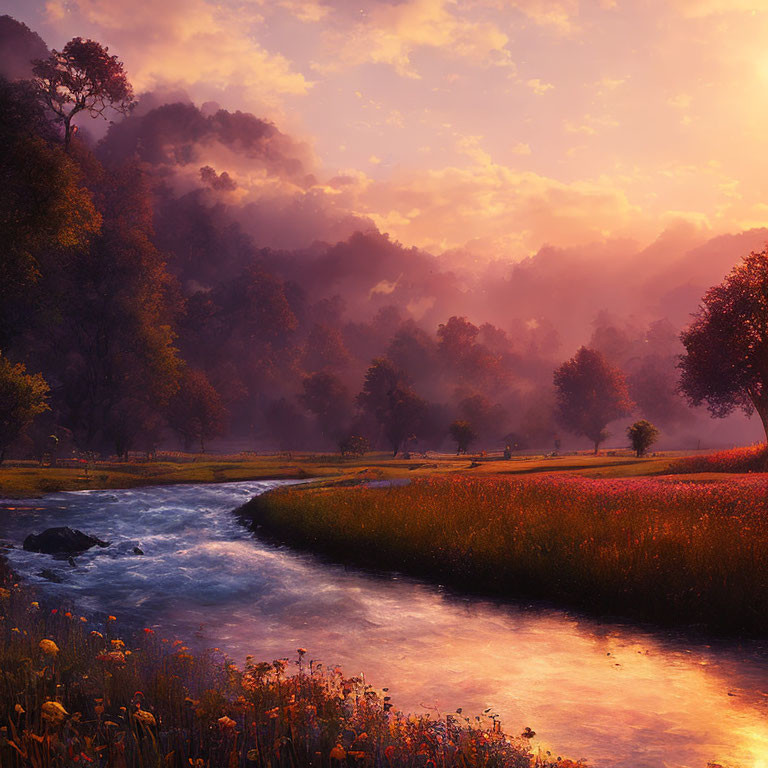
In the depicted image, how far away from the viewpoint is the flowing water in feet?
24.2

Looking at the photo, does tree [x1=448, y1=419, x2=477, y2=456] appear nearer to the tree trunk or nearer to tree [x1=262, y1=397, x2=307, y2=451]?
tree [x1=262, y1=397, x2=307, y2=451]

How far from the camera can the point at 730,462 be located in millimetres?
42719

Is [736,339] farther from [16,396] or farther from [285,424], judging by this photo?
[285,424]

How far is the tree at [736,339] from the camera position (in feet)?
140

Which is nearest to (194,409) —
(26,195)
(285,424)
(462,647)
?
(285,424)

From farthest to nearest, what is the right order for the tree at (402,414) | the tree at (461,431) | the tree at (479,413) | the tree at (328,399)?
the tree at (328,399) → the tree at (479,413) → the tree at (402,414) → the tree at (461,431)

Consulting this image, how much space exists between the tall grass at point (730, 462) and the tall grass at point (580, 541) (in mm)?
18843

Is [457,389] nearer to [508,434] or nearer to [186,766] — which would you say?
[508,434]

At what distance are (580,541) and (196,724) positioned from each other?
38.3 feet

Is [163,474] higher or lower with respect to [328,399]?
lower

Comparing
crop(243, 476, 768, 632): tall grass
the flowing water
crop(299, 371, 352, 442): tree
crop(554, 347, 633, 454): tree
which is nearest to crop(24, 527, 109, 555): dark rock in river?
the flowing water

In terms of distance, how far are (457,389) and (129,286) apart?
86.0 metres

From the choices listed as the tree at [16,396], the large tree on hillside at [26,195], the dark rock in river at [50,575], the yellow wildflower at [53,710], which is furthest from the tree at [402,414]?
the yellow wildflower at [53,710]

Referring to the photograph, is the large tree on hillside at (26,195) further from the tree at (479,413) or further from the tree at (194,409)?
the tree at (479,413)
